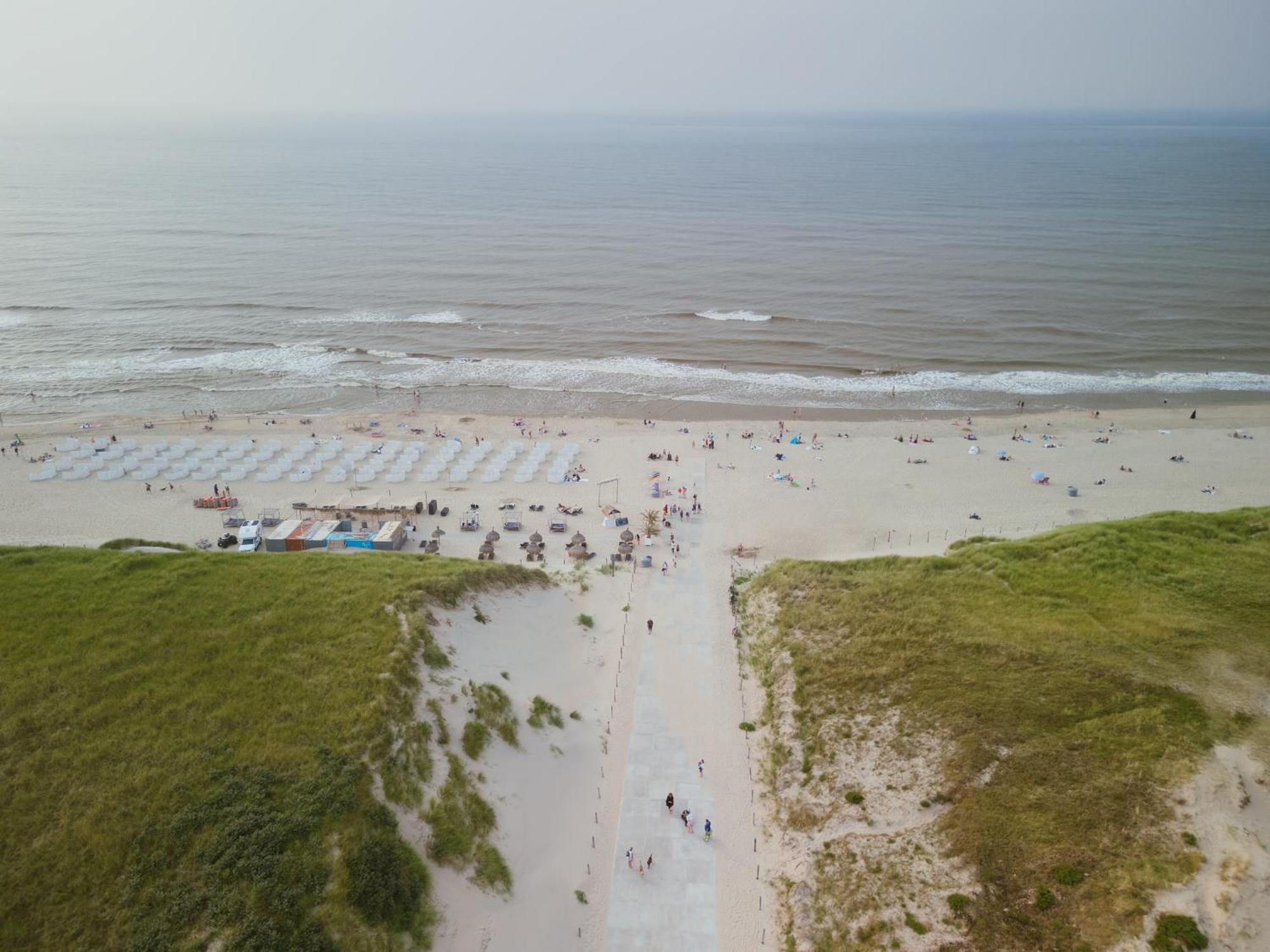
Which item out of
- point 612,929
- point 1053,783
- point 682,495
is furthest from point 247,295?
point 1053,783

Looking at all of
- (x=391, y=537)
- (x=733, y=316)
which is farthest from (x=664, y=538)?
(x=733, y=316)

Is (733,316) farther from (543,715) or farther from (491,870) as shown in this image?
(491,870)

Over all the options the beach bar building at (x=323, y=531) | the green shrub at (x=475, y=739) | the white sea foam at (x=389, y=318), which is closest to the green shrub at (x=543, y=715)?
the green shrub at (x=475, y=739)

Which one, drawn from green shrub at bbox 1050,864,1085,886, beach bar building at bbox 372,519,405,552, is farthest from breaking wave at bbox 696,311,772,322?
green shrub at bbox 1050,864,1085,886

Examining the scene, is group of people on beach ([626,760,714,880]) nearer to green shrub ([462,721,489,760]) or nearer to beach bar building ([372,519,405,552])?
green shrub ([462,721,489,760])

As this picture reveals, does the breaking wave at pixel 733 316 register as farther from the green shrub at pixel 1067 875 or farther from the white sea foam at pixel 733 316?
the green shrub at pixel 1067 875

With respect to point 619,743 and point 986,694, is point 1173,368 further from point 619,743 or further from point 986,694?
point 619,743
